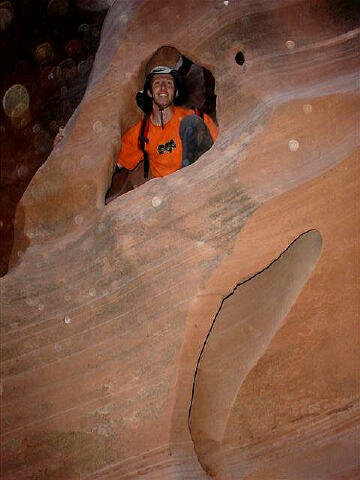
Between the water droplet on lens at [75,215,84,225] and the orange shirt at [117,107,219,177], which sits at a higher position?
→ the water droplet on lens at [75,215,84,225]

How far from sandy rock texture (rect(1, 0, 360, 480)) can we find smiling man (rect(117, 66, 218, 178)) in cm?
Result: 106

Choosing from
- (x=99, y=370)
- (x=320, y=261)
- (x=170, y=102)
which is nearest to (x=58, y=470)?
(x=99, y=370)

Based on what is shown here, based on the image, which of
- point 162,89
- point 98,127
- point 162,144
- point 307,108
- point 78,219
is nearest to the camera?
point 307,108

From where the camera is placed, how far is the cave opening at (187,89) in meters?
4.99

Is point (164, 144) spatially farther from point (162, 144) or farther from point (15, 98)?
point (15, 98)

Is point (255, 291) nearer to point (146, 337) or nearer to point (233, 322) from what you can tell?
point (233, 322)

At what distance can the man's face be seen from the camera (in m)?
4.86

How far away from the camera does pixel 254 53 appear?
4.21m

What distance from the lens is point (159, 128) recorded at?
16.5 ft

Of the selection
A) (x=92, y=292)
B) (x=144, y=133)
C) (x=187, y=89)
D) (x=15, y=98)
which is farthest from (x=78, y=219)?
(x=187, y=89)

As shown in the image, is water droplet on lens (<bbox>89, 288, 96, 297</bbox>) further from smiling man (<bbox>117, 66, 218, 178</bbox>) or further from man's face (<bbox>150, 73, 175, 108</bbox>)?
man's face (<bbox>150, 73, 175, 108</bbox>)

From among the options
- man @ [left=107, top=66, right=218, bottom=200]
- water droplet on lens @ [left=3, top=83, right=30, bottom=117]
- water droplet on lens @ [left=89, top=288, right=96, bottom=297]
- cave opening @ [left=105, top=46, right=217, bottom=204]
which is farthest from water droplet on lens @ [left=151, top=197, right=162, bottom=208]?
water droplet on lens @ [left=3, top=83, right=30, bottom=117]

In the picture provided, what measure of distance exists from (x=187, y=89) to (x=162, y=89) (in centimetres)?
135

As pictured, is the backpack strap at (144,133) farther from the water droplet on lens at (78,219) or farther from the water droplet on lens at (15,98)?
the water droplet on lens at (15,98)
